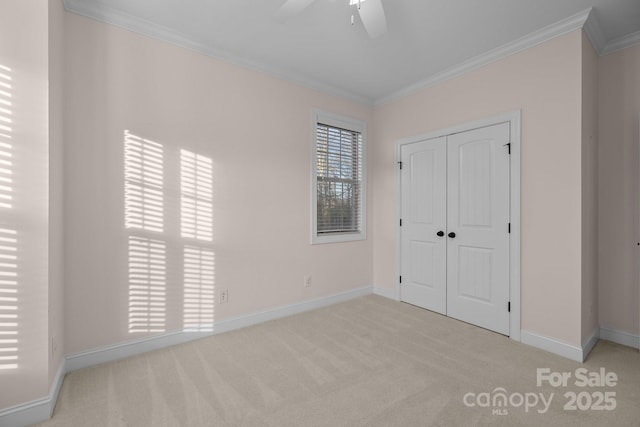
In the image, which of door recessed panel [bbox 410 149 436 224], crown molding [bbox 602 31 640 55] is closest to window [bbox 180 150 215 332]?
door recessed panel [bbox 410 149 436 224]

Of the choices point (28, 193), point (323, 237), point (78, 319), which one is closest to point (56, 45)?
point (28, 193)

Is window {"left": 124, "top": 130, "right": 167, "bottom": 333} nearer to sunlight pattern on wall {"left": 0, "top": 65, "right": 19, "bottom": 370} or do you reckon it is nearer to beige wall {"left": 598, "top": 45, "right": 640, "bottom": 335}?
sunlight pattern on wall {"left": 0, "top": 65, "right": 19, "bottom": 370}

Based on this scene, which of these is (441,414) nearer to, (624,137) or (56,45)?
(624,137)

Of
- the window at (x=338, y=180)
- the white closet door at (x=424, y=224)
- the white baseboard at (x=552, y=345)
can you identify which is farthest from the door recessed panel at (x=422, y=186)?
the white baseboard at (x=552, y=345)

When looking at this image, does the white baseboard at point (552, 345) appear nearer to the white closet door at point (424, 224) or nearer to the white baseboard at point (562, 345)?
the white baseboard at point (562, 345)

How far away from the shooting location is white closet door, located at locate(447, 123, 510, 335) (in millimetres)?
2863

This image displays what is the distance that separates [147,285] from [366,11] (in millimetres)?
2623

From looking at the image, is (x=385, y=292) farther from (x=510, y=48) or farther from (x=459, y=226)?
(x=510, y=48)

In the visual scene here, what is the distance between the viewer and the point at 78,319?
221cm

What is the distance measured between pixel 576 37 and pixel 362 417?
325 centimetres

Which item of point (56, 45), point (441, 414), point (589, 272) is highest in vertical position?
point (56, 45)

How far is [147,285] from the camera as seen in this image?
2.46 metres

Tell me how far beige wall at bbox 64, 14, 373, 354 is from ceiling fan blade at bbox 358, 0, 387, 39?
1.51 m

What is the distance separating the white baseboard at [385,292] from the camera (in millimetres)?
3922
